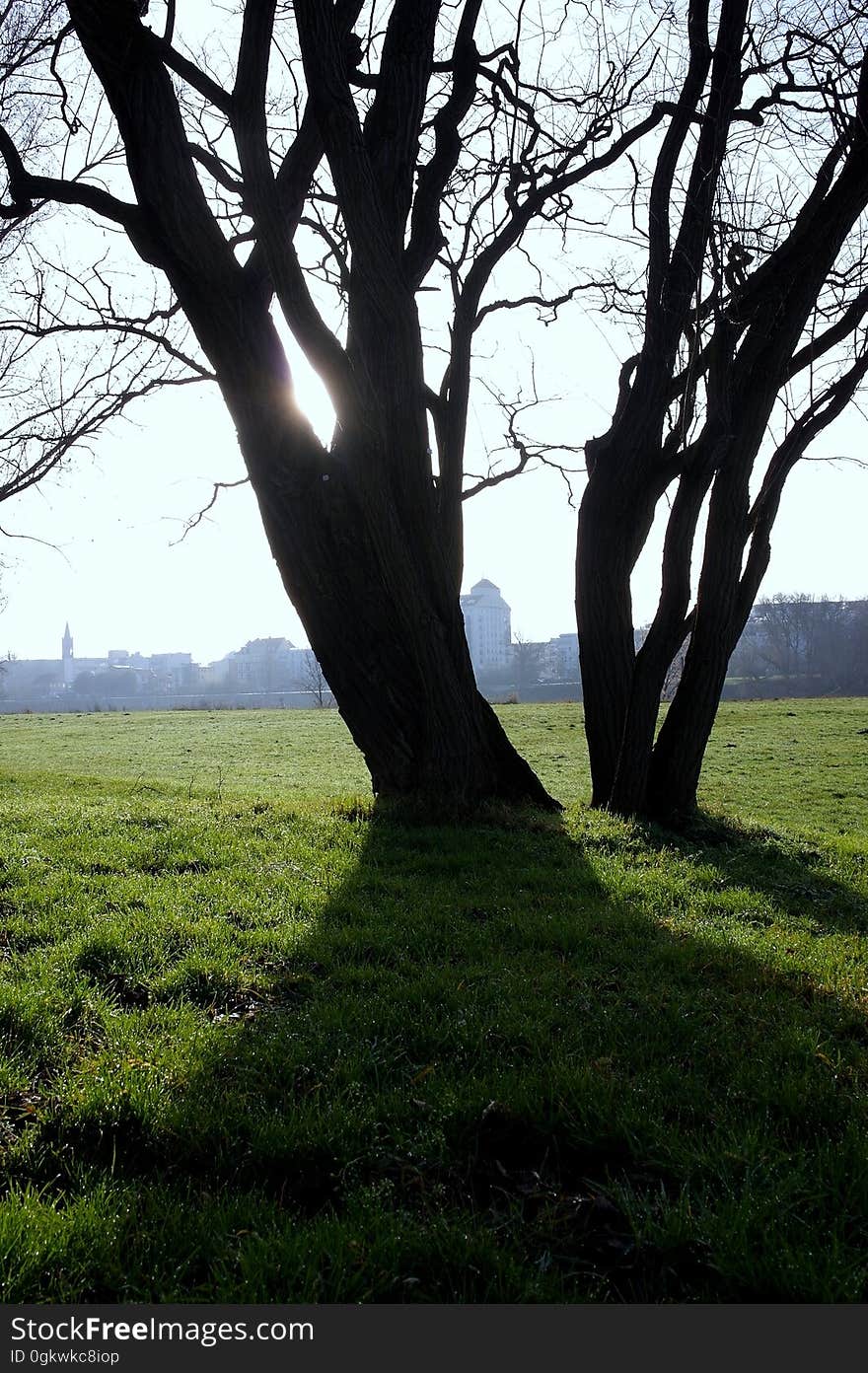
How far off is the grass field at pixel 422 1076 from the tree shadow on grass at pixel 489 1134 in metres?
0.01

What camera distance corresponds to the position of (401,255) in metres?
7.93

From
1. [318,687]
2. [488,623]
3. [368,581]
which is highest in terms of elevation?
[488,623]

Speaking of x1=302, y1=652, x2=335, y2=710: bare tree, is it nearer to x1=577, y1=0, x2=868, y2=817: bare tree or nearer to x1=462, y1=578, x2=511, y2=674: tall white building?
x1=462, y1=578, x2=511, y2=674: tall white building

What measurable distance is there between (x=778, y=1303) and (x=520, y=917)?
116 inches

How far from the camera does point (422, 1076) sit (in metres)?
3.04

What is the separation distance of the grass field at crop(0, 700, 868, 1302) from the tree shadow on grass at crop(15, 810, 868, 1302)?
1cm

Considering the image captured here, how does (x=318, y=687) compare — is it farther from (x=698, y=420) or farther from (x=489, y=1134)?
(x=489, y=1134)

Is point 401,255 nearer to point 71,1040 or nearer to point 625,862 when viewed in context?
point 625,862

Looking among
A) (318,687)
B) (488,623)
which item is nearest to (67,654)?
(488,623)

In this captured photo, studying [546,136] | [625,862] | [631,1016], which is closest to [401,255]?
[546,136]

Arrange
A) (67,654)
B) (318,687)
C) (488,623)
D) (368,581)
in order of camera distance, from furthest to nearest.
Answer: (67,654) → (488,623) → (318,687) → (368,581)

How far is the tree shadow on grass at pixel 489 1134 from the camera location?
2109 millimetres

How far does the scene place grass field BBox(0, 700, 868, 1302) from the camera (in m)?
2.14

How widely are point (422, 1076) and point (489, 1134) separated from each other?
0.42 metres
